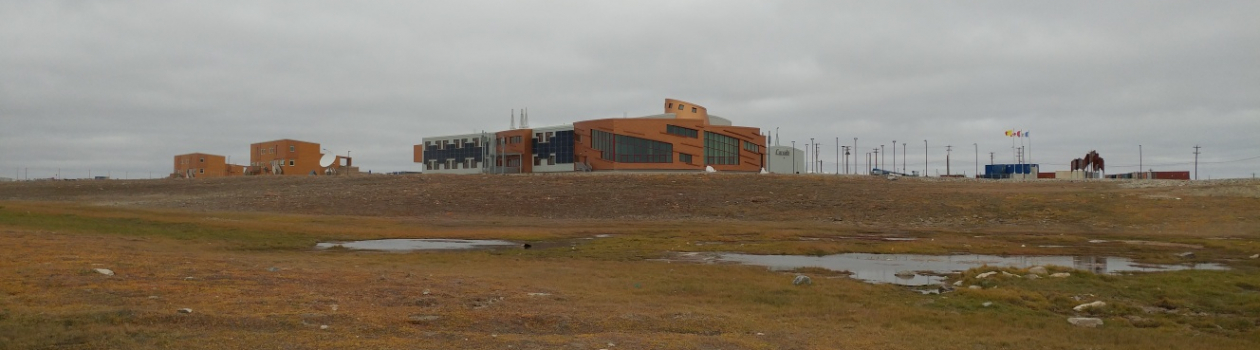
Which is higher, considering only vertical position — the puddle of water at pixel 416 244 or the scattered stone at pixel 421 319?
the scattered stone at pixel 421 319

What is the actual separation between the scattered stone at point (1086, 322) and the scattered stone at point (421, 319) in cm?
997

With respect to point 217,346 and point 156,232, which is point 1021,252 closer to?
point 217,346

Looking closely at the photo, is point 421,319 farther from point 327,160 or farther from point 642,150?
point 327,160

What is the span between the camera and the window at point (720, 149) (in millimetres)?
100075

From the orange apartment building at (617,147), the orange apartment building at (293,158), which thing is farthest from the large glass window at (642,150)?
the orange apartment building at (293,158)

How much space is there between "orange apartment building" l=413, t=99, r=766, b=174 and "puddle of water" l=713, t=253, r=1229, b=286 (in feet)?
225

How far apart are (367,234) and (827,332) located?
2900 centimetres

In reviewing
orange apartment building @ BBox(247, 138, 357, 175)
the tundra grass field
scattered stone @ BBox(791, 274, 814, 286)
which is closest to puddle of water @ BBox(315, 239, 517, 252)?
the tundra grass field

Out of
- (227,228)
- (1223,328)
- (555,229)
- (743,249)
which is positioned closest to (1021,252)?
(743,249)

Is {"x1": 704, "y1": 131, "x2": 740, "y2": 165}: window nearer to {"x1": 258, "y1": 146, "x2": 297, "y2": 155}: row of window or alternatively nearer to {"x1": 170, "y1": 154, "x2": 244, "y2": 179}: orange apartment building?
{"x1": 258, "y1": 146, "x2": 297, "y2": 155}: row of window

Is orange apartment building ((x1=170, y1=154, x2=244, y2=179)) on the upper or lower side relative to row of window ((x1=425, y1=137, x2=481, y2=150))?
lower

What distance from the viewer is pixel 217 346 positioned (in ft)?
31.8

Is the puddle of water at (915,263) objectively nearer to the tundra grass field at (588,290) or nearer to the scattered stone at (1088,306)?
the tundra grass field at (588,290)

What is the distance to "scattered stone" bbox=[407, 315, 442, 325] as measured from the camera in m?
Answer: 12.0
